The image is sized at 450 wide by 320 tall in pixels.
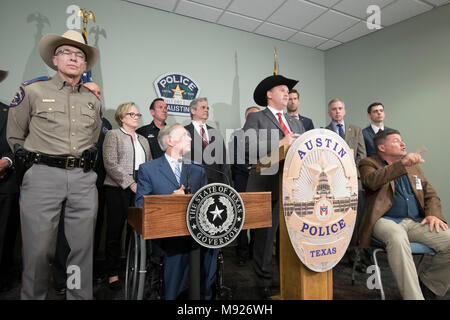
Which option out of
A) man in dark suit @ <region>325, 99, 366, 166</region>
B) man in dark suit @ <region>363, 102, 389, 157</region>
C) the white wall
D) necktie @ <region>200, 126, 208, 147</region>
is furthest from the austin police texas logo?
the white wall

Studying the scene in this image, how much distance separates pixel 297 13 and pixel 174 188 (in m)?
3.71

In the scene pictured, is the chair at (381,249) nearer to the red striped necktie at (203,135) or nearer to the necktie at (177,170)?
the necktie at (177,170)

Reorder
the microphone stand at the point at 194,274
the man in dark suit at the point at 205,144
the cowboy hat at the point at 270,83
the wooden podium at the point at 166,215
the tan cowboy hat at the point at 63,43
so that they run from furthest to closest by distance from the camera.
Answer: the man in dark suit at the point at 205,144 < the cowboy hat at the point at 270,83 < the tan cowboy hat at the point at 63,43 < the microphone stand at the point at 194,274 < the wooden podium at the point at 166,215

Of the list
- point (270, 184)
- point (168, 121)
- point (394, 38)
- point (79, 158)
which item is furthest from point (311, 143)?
point (394, 38)

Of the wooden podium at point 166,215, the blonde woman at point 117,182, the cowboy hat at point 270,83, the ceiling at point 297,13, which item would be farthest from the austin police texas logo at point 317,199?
the ceiling at point 297,13

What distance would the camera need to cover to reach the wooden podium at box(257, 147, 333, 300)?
4.55ft

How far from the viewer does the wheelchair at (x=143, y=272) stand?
1.58 m

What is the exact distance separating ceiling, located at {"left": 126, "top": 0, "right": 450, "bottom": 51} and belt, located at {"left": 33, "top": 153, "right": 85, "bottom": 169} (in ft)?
9.76

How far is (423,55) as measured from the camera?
3.99 metres

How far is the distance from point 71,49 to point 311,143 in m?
1.57

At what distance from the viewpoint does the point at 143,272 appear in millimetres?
1483

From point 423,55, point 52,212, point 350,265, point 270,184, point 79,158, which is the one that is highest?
point 423,55
